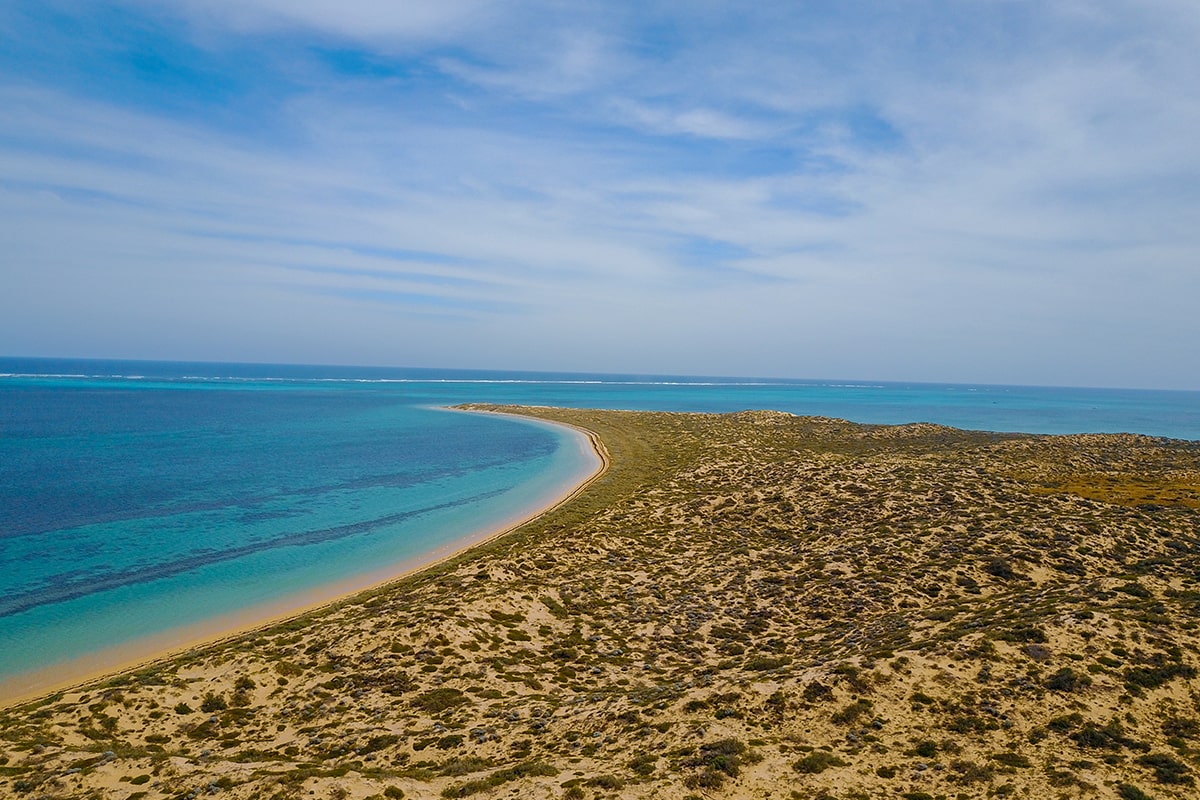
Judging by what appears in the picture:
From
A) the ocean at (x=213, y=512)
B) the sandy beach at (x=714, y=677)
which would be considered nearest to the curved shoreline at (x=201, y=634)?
the ocean at (x=213, y=512)

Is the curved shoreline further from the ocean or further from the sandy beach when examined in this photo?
the sandy beach

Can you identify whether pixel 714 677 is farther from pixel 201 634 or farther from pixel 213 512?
pixel 213 512

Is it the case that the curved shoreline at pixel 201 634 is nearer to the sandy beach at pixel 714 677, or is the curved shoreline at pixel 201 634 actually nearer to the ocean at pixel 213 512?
the ocean at pixel 213 512

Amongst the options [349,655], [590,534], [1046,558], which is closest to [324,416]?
[590,534]

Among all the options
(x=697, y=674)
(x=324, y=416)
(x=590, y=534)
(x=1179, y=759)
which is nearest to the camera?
(x=1179, y=759)

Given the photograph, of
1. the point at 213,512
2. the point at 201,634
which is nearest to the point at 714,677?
the point at 201,634

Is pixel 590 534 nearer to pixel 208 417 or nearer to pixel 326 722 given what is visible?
pixel 326 722
